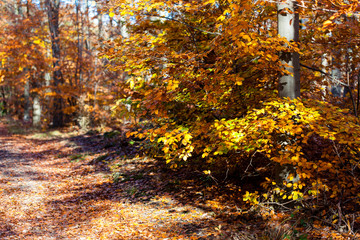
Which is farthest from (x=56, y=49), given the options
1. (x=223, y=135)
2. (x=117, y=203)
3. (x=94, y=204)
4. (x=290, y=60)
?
(x=290, y=60)

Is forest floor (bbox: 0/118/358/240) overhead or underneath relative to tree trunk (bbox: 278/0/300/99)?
underneath

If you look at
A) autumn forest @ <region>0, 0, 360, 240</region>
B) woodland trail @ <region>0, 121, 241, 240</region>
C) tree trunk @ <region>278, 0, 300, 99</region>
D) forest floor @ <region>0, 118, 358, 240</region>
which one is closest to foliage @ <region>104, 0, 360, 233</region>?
autumn forest @ <region>0, 0, 360, 240</region>

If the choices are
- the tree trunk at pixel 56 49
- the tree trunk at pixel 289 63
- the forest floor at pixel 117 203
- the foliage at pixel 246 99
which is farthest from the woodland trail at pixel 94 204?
the tree trunk at pixel 56 49

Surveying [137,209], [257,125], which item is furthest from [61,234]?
[257,125]

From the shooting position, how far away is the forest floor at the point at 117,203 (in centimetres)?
497

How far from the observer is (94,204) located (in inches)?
264

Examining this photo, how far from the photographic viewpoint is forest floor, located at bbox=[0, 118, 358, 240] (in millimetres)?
4969

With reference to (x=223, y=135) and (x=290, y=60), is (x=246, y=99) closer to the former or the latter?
(x=290, y=60)

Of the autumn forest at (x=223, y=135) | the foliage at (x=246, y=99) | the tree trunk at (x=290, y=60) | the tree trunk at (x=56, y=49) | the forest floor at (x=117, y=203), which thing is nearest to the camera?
the foliage at (x=246, y=99)

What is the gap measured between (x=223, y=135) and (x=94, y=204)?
13.1 feet

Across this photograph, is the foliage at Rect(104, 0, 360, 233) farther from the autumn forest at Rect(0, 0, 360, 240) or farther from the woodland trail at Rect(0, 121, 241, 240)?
the woodland trail at Rect(0, 121, 241, 240)

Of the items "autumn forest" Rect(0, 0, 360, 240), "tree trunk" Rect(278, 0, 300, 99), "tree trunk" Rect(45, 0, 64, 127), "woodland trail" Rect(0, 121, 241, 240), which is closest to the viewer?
"autumn forest" Rect(0, 0, 360, 240)

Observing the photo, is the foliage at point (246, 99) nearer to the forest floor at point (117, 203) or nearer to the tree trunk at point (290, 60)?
the tree trunk at point (290, 60)

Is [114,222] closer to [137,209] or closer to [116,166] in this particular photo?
[137,209]
